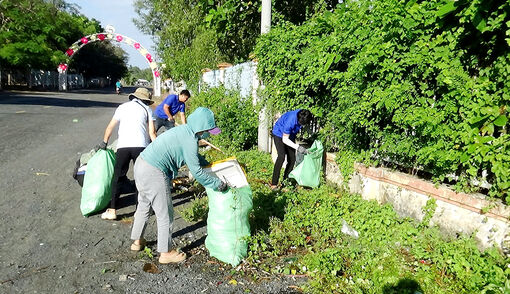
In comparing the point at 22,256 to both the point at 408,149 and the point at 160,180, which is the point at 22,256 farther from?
the point at 408,149

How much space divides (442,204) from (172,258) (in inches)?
112

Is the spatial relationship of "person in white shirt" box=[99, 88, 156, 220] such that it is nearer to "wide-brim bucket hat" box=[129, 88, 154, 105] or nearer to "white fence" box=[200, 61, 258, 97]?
"wide-brim bucket hat" box=[129, 88, 154, 105]

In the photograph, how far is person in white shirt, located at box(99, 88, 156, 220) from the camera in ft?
14.4

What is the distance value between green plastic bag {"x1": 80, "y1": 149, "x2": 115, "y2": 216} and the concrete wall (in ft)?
10.9

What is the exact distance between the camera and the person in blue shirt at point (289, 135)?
17.2 ft

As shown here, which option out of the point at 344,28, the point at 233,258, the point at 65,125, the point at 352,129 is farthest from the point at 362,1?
the point at 65,125

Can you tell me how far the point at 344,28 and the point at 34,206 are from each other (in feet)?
15.6

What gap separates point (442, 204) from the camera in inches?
146

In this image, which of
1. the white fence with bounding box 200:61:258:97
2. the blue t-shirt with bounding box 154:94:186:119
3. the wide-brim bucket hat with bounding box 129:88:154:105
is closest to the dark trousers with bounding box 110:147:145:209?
the wide-brim bucket hat with bounding box 129:88:154:105

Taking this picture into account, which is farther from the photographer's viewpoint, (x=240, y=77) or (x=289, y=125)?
(x=240, y=77)

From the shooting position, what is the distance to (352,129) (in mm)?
4910

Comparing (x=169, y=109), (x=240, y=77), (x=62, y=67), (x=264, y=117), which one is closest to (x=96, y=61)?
(x=62, y=67)

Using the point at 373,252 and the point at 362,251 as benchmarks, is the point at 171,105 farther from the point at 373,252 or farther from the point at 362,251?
the point at 373,252

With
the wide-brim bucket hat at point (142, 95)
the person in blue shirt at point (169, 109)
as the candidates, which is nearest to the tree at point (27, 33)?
the person in blue shirt at point (169, 109)
